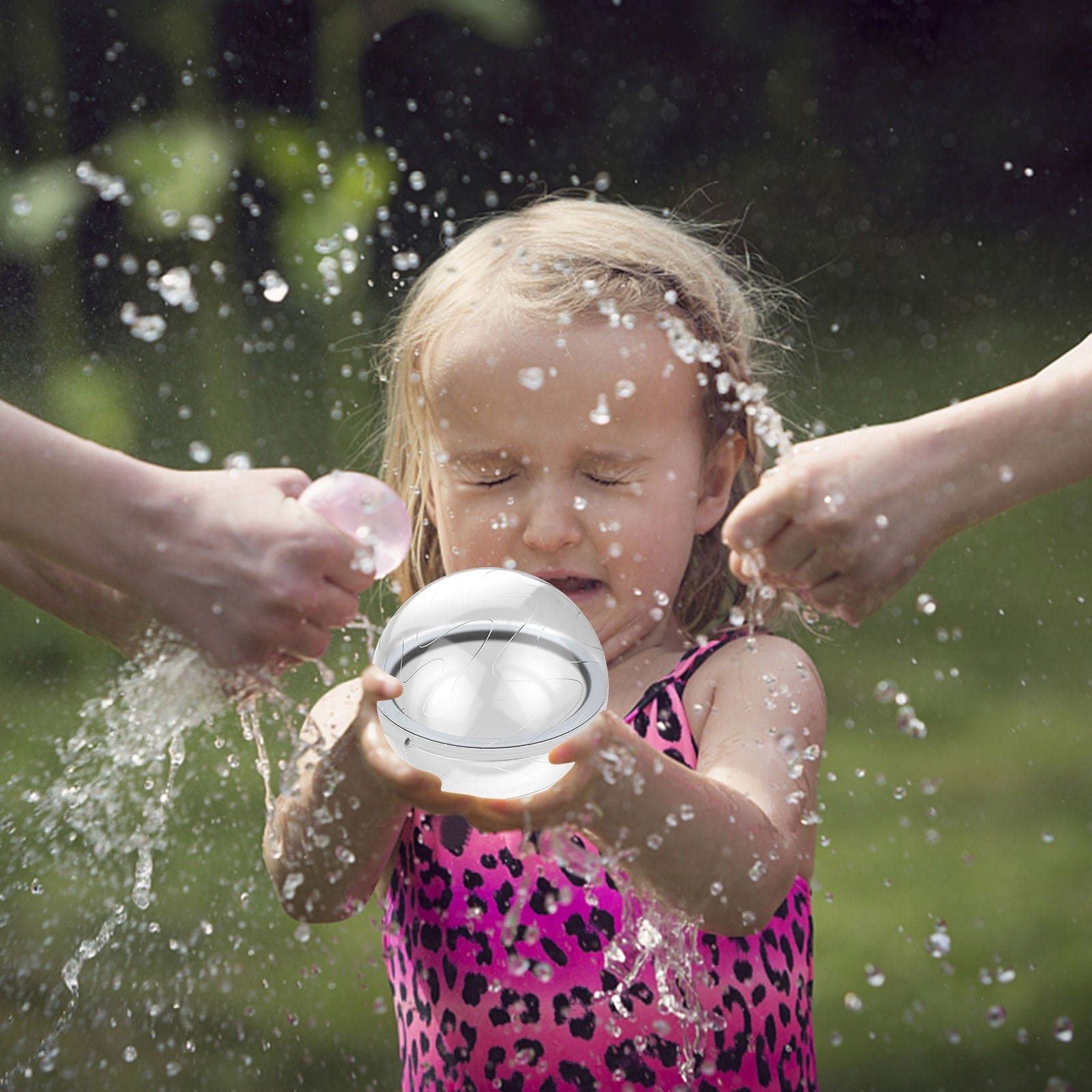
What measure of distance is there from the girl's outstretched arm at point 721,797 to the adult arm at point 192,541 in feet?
0.65

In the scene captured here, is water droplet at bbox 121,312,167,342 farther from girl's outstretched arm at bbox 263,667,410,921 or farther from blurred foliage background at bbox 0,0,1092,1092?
girl's outstretched arm at bbox 263,667,410,921

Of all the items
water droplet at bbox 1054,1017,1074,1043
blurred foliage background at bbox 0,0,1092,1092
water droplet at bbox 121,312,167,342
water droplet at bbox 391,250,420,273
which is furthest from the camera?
water droplet at bbox 121,312,167,342

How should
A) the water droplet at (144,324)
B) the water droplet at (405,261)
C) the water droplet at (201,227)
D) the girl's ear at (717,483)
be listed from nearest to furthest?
the girl's ear at (717,483) < the water droplet at (405,261) < the water droplet at (201,227) < the water droplet at (144,324)

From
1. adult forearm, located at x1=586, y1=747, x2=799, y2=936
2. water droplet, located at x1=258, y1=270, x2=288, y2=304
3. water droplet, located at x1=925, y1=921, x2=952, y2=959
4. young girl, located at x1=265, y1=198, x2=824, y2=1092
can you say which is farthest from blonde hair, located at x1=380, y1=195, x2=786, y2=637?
water droplet, located at x1=258, y1=270, x2=288, y2=304

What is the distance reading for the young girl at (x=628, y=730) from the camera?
1225 mm

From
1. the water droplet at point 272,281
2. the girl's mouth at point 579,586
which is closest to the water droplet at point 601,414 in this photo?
the girl's mouth at point 579,586

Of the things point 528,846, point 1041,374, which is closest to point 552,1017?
point 528,846

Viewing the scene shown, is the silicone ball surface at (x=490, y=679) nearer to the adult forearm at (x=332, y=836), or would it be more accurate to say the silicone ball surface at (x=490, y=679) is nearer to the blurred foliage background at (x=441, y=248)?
the adult forearm at (x=332, y=836)

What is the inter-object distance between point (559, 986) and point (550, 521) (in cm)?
41

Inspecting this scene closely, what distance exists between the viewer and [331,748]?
124 centimetres

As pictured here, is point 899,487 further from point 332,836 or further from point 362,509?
point 332,836

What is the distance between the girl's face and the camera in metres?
1.37

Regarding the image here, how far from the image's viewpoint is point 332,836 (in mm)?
1286

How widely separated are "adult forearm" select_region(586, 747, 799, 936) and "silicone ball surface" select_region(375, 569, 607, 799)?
2.2 inches
